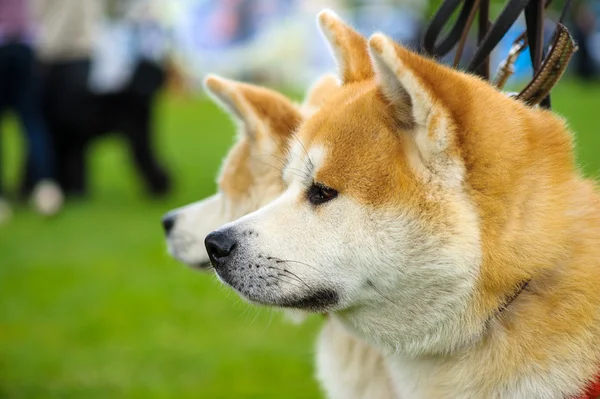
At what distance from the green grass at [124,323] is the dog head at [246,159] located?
0.41 meters

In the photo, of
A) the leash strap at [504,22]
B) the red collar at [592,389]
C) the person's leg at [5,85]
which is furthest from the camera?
the person's leg at [5,85]

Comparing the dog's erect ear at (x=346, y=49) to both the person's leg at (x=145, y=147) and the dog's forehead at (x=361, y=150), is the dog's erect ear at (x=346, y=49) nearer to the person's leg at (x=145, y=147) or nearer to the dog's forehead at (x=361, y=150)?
the dog's forehead at (x=361, y=150)

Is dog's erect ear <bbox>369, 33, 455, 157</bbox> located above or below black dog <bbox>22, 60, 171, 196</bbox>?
above

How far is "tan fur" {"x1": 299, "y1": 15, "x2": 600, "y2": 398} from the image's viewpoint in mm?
2324

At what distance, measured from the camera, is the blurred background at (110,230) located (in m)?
4.95

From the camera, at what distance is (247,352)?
17.1 ft

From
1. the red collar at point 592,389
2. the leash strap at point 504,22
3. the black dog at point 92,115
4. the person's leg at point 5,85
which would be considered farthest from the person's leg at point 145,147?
the red collar at point 592,389

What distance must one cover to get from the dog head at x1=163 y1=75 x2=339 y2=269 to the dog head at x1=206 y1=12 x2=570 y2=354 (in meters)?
0.66

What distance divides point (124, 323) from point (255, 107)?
2.87 m

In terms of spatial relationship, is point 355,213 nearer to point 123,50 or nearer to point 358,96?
point 358,96

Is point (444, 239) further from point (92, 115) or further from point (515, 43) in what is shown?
point (92, 115)

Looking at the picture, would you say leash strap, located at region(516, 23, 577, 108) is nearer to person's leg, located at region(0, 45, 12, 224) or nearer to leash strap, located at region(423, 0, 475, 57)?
leash strap, located at region(423, 0, 475, 57)

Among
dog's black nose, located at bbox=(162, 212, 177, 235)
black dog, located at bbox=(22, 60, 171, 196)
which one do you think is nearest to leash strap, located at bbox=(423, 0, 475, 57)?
dog's black nose, located at bbox=(162, 212, 177, 235)

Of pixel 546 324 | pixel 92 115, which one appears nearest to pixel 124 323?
pixel 546 324
